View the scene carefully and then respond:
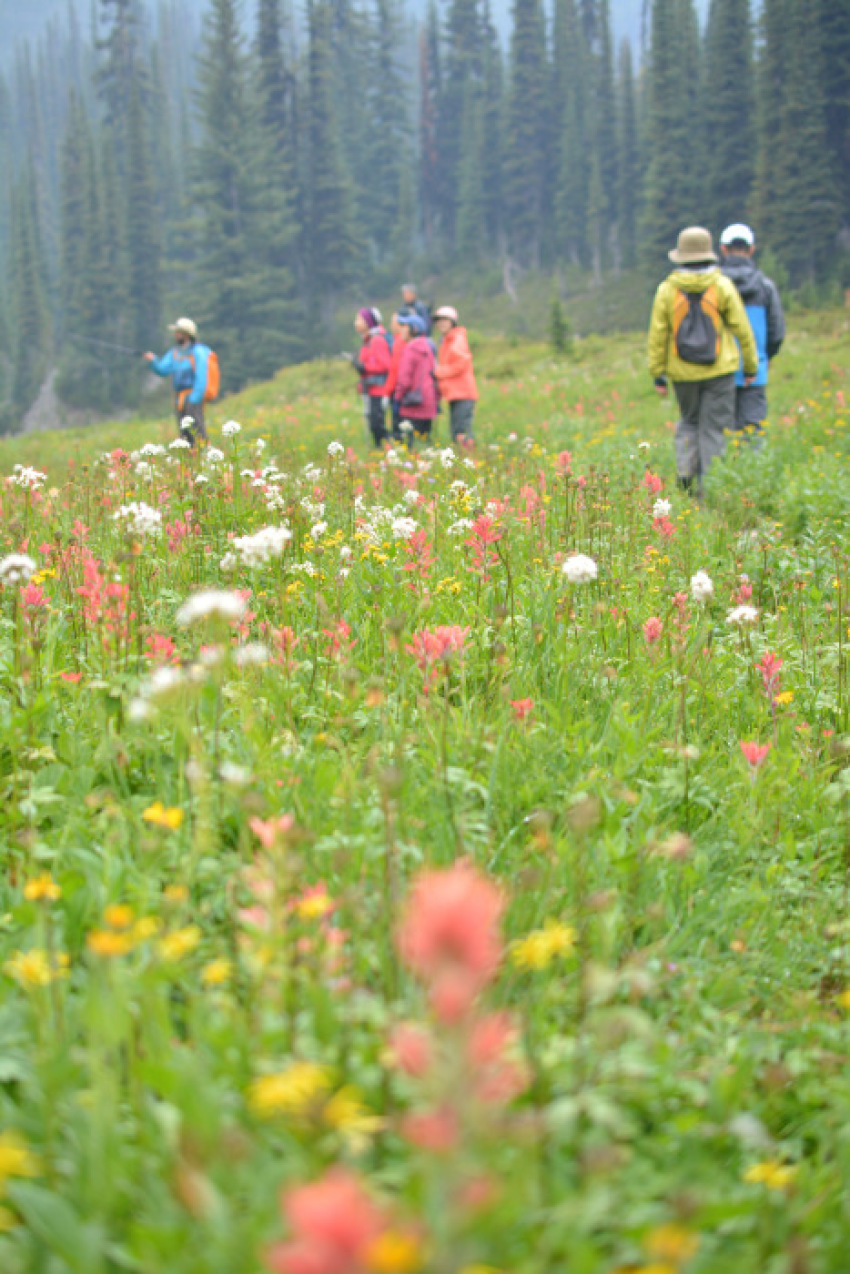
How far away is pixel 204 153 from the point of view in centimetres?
6469

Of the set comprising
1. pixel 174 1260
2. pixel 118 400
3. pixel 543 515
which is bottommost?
pixel 174 1260

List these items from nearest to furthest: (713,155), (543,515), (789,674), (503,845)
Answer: (503,845), (789,674), (543,515), (713,155)

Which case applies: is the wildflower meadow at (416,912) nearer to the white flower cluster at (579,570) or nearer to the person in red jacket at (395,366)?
the white flower cluster at (579,570)

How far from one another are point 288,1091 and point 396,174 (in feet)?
305

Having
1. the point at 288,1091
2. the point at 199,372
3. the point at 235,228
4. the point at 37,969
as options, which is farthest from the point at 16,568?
Answer: the point at 235,228

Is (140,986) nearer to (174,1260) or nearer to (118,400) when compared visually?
(174,1260)

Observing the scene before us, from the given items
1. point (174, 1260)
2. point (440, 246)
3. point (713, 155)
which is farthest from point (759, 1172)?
point (440, 246)

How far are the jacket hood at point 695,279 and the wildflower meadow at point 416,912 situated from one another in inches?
152

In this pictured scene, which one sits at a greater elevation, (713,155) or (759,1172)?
(713,155)

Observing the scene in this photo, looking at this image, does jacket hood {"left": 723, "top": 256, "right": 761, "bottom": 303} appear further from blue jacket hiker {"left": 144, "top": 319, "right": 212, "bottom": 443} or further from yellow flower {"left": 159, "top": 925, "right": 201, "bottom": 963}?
yellow flower {"left": 159, "top": 925, "right": 201, "bottom": 963}

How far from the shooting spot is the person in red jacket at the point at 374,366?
14148 mm

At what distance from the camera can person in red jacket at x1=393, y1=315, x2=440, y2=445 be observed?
12.5 meters

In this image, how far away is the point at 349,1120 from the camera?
150cm

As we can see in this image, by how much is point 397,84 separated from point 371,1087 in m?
99.0
